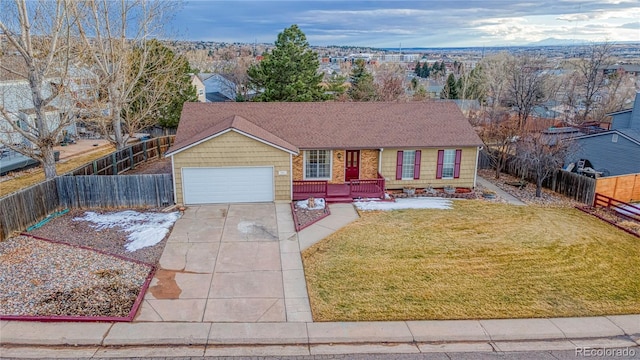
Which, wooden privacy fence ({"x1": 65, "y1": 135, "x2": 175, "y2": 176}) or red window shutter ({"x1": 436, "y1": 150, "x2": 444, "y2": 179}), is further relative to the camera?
red window shutter ({"x1": 436, "y1": 150, "x2": 444, "y2": 179})

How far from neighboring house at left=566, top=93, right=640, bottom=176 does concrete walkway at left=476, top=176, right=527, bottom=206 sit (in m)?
5.76

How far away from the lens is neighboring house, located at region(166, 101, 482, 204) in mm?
17906

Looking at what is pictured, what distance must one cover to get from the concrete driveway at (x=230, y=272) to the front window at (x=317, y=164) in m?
3.60

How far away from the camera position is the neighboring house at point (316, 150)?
17.9m

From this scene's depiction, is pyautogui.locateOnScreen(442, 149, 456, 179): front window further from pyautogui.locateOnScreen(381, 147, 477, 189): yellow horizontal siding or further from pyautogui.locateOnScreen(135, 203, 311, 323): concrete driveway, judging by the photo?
pyautogui.locateOnScreen(135, 203, 311, 323): concrete driveway

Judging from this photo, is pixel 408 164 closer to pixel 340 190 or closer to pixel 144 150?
pixel 340 190

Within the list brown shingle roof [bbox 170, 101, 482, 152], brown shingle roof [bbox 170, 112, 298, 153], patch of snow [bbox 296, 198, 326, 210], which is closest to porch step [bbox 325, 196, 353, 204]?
patch of snow [bbox 296, 198, 326, 210]

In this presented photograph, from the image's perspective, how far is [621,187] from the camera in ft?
67.1

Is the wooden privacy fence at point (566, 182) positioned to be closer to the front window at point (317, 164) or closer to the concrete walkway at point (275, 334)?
the front window at point (317, 164)

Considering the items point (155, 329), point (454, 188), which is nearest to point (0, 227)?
point (155, 329)

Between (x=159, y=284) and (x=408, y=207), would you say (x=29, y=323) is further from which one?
(x=408, y=207)

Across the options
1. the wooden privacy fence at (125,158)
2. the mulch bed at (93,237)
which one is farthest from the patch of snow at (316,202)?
the wooden privacy fence at (125,158)

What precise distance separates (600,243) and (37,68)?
2214 cm

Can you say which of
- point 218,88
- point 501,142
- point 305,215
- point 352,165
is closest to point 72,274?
point 305,215
